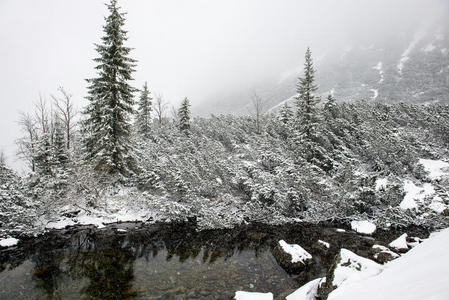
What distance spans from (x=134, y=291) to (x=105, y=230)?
6.35m

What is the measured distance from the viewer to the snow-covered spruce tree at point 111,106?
15.0m

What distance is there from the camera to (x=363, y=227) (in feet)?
34.2

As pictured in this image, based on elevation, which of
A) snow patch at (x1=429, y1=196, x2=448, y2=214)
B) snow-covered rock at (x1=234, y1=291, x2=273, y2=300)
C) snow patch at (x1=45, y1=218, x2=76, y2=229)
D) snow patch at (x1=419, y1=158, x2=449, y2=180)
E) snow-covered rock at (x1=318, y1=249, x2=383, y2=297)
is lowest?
snow-covered rock at (x1=234, y1=291, x2=273, y2=300)

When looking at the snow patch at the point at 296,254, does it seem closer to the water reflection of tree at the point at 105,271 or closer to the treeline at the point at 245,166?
the treeline at the point at 245,166

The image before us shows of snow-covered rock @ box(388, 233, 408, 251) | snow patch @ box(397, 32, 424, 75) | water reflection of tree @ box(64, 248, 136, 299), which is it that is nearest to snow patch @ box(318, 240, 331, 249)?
snow-covered rock @ box(388, 233, 408, 251)

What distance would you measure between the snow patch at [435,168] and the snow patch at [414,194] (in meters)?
1.13

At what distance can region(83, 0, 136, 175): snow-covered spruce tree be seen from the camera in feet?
49.3

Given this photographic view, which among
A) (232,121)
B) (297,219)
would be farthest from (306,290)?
(232,121)

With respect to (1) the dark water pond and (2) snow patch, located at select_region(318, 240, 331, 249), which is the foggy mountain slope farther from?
(1) the dark water pond

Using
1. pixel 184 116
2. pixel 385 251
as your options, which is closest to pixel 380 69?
pixel 184 116

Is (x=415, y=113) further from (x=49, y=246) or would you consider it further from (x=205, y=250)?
(x=49, y=246)

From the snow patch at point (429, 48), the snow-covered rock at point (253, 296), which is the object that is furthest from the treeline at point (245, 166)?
the snow patch at point (429, 48)

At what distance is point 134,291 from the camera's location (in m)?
6.52

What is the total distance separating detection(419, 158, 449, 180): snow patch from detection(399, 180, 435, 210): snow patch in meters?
1.13
